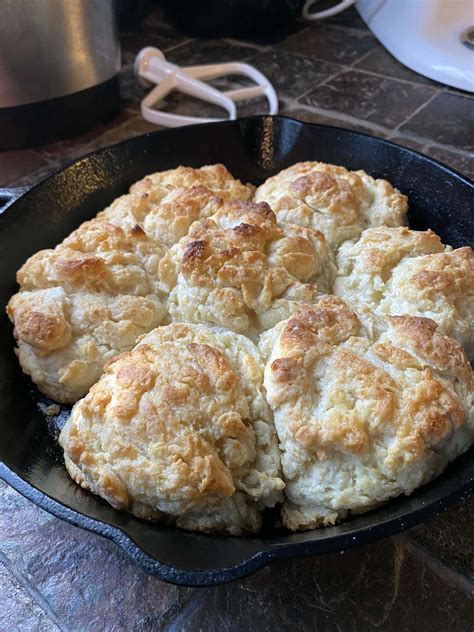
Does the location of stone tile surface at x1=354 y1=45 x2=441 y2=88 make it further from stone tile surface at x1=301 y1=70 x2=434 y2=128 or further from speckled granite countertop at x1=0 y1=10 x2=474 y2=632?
speckled granite countertop at x1=0 y1=10 x2=474 y2=632

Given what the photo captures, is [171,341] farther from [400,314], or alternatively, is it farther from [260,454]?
[400,314]

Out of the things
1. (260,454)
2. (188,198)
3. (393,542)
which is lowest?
(393,542)

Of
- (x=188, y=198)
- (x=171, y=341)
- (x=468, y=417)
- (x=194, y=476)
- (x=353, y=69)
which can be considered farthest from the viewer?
(x=353, y=69)

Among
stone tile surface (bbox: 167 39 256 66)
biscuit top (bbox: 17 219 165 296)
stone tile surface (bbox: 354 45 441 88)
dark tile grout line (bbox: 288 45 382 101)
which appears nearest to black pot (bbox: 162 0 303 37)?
stone tile surface (bbox: 167 39 256 66)

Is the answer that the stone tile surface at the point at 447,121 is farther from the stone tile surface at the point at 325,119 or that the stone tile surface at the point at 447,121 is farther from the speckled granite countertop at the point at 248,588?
the speckled granite countertop at the point at 248,588

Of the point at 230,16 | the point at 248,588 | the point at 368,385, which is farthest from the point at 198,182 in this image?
the point at 230,16

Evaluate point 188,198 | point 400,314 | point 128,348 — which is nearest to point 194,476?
point 128,348

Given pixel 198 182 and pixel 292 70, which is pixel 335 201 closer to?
pixel 198 182
